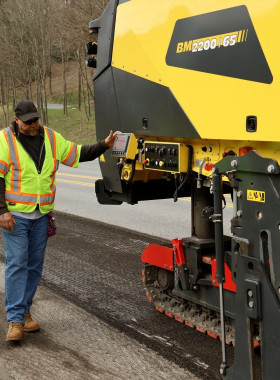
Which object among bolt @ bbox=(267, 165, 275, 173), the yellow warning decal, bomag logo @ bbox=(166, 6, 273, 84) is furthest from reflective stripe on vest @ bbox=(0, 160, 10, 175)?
bolt @ bbox=(267, 165, 275, 173)

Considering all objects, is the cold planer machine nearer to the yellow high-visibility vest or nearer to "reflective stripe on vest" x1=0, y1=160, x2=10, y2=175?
the yellow high-visibility vest

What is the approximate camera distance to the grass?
104 feet

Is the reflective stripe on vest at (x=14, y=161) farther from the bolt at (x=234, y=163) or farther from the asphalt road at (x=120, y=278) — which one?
the bolt at (x=234, y=163)

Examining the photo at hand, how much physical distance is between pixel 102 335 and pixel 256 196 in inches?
81.3

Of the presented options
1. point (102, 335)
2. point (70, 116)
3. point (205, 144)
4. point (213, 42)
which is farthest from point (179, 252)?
point (70, 116)

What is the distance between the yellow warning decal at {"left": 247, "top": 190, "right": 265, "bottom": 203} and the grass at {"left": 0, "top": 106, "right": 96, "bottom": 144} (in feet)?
87.3

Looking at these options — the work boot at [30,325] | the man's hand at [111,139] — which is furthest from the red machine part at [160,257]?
the work boot at [30,325]

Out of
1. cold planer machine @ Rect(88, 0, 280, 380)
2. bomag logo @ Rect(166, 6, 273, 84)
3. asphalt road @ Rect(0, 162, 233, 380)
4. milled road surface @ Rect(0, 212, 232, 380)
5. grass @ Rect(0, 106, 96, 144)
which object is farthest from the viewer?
grass @ Rect(0, 106, 96, 144)

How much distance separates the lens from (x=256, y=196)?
296 centimetres

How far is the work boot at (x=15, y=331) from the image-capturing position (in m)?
4.37

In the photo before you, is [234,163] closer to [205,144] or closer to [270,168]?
[270,168]

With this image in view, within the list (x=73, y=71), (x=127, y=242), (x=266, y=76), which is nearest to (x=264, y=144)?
(x=266, y=76)

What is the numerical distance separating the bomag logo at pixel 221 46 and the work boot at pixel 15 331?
227cm

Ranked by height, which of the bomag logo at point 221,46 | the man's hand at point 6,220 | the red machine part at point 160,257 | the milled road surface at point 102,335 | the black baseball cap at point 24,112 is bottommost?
the milled road surface at point 102,335
